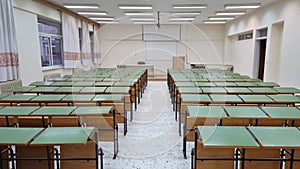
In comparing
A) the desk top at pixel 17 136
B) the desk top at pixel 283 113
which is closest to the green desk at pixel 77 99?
the desk top at pixel 17 136

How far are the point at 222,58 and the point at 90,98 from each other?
1181cm

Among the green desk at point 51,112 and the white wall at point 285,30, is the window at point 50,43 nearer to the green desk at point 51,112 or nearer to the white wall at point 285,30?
the green desk at point 51,112

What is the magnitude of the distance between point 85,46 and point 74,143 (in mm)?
10207

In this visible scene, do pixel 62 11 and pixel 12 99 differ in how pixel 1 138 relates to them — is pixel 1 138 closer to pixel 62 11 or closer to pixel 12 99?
pixel 12 99

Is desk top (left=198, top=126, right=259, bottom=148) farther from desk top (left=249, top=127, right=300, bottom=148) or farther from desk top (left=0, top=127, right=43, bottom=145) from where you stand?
desk top (left=0, top=127, right=43, bottom=145)

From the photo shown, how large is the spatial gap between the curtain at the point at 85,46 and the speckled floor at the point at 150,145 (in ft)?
21.7

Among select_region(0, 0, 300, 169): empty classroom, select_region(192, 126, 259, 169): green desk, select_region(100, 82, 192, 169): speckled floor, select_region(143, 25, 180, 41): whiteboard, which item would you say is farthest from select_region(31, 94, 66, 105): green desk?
select_region(143, 25, 180, 41): whiteboard

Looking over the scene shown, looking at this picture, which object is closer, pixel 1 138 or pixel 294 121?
pixel 1 138

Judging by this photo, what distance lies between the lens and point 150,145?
135 inches

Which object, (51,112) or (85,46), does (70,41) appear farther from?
(51,112)

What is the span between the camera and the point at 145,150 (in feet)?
10.7

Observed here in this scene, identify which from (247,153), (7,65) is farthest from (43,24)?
(247,153)

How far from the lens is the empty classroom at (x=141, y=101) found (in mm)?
2172

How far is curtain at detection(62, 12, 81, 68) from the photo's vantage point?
894cm
